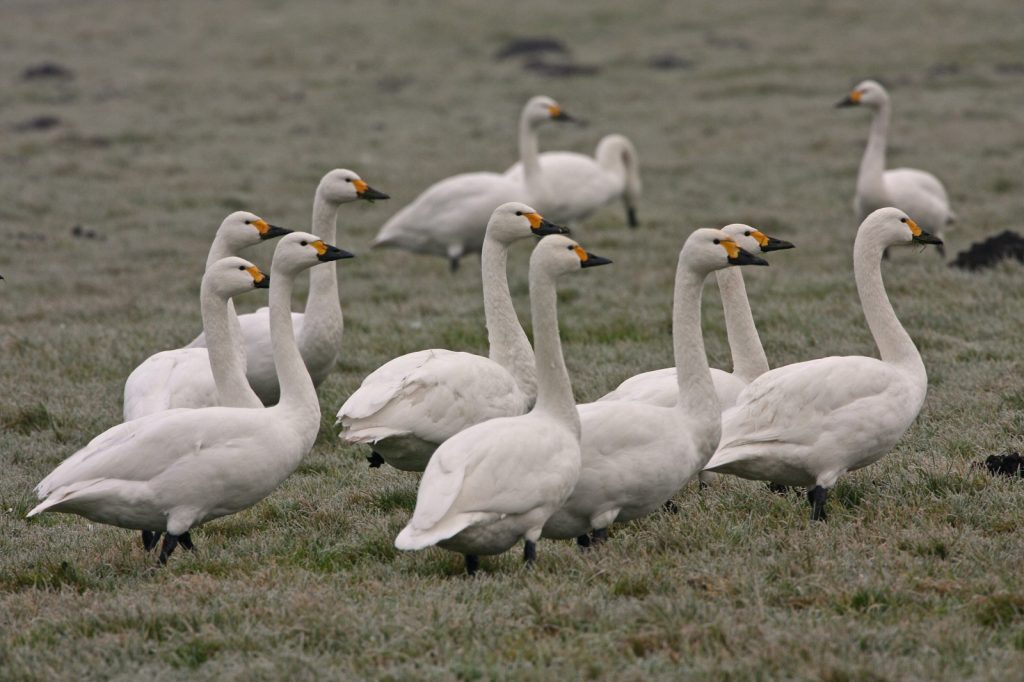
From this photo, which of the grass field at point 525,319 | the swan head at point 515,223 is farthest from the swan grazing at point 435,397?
the grass field at point 525,319

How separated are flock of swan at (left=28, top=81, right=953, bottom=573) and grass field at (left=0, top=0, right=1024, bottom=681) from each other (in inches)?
9.9

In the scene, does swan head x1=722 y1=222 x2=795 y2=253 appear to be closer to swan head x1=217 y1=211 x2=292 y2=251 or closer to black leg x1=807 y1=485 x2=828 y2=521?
black leg x1=807 y1=485 x2=828 y2=521

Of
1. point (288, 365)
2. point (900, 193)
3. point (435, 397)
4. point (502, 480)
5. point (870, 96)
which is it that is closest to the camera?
point (502, 480)

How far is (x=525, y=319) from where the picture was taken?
35.7ft

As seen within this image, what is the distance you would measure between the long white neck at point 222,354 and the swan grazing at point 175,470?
2.24 ft

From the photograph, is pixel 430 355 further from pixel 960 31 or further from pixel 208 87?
pixel 960 31

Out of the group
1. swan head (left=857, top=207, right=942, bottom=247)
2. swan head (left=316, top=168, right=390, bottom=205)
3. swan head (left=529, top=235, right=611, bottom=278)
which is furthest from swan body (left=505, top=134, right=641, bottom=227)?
swan head (left=529, top=235, right=611, bottom=278)

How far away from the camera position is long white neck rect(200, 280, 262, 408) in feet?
21.1

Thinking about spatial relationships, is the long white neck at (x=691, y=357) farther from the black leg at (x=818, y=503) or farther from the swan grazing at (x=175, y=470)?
the swan grazing at (x=175, y=470)

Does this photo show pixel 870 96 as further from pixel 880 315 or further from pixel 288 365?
pixel 288 365

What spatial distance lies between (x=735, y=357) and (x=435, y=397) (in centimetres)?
190

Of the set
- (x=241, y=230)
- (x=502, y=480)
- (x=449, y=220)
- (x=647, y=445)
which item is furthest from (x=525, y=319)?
(x=502, y=480)

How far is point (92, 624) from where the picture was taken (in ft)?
16.1

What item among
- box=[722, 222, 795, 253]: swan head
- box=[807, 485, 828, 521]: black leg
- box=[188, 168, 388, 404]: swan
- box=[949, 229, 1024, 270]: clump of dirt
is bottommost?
box=[949, 229, 1024, 270]: clump of dirt
